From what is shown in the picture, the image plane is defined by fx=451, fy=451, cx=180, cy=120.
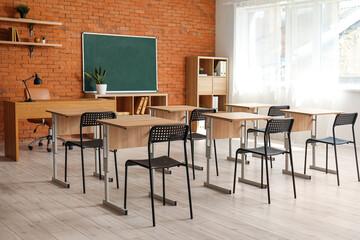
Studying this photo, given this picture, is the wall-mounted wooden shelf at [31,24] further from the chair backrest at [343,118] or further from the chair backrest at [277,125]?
the chair backrest at [343,118]

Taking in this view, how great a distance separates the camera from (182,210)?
3.93m

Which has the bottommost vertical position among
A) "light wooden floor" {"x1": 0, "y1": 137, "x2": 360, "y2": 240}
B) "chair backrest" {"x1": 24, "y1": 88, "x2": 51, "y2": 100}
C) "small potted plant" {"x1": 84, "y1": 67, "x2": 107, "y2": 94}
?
"light wooden floor" {"x1": 0, "y1": 137, "x2": 360, "y2": 240}

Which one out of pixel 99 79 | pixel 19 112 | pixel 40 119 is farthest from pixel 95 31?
pixel 19 112

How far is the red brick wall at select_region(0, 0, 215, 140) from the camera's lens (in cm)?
753

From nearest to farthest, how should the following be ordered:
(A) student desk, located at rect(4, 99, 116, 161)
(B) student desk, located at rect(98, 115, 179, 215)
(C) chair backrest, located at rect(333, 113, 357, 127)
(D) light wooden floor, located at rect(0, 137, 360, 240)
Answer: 1. (D) light wooden floor, located at rect(0, 137, 360, 240)
2. (B) student desk, located at rect(98, 115, 179, 215)
3. (C) chair backrest, located at rect(333, 113, 357, 127)
4. (A) student desk, located at rect(4, 99, 116, 161)

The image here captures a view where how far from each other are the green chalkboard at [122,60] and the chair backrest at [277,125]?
4.59 m

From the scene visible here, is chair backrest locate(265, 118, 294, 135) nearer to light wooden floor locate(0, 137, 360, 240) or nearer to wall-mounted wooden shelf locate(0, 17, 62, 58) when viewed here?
light wooden floor locate(0, 137, 360, 240)

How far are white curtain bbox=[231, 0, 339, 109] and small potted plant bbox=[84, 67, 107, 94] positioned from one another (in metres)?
2.73

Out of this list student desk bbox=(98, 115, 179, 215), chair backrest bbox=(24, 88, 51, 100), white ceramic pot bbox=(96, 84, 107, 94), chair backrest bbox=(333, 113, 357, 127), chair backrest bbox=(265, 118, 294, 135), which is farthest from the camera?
white ceramic pot bbox=(96, 84, 107, 94)

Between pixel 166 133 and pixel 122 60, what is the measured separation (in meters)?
5.12

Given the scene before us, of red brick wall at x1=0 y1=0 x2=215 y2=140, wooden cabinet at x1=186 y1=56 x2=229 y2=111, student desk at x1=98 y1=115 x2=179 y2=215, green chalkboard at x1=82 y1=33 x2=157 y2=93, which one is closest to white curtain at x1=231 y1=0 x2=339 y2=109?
wooden cabinet at x1=186 y1=56 x2=229 y2=111

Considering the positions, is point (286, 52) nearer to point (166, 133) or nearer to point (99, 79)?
point (99, 79)

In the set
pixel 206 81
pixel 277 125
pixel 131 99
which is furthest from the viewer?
pixel 206 81

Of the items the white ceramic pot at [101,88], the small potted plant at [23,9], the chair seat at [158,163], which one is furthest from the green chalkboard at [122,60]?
the chair seat at [158,163]
